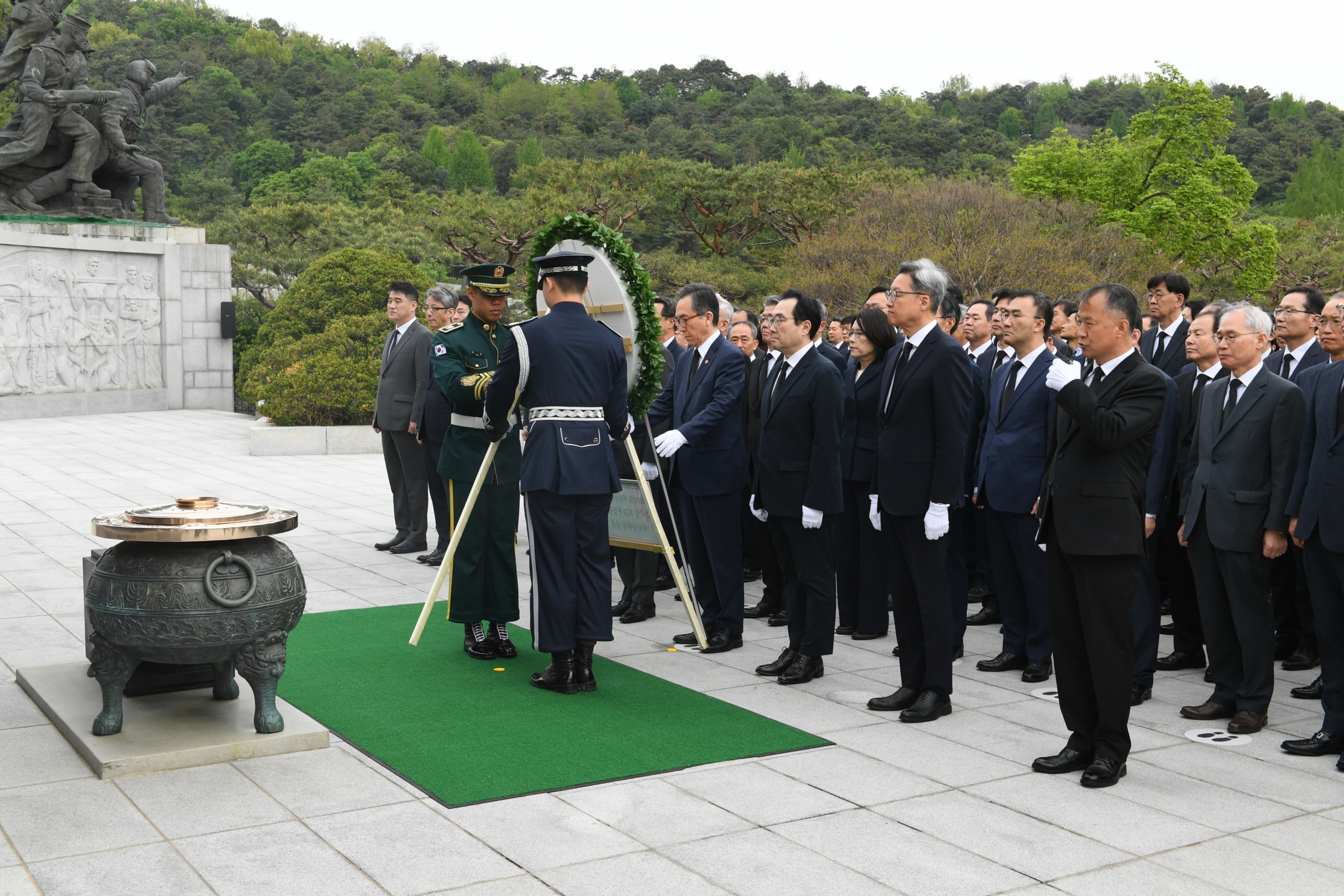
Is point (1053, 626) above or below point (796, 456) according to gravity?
below

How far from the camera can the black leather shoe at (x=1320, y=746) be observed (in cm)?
460

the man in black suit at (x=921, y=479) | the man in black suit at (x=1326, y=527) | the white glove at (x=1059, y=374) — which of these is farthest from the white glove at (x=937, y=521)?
the man in black suit at (x=1326, y=527)

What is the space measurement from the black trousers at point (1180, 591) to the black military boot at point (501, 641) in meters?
3.42

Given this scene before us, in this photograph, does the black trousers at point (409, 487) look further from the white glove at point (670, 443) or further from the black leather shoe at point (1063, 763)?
the black leather shoe at point (1063, 763)

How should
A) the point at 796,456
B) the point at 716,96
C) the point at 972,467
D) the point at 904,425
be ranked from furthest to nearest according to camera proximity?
the point at 716,96, the point at 972,467, the point at 796,456, the point at 904,425

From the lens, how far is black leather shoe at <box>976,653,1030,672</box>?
233 inches

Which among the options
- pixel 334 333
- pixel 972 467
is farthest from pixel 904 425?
pixel 334 333

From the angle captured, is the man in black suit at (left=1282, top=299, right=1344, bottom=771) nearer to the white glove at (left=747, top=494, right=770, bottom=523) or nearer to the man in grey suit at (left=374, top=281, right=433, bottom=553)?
the white glove at (left=747, top=494, right=770, bottom=523)

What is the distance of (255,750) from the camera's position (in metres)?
4.38

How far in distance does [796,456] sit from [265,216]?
2300 centimetres

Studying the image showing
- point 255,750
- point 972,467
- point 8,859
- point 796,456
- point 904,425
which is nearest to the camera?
point 8,859

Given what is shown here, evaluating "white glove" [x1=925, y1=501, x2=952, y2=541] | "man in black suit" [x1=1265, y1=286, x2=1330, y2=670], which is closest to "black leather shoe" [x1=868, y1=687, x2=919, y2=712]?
"white glove" [x1=925, y1=501, x2=952, y2=541]

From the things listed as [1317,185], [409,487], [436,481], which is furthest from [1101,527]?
[1317,185]

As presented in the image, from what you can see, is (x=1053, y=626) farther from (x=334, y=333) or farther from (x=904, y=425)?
(x=334, y=333)
